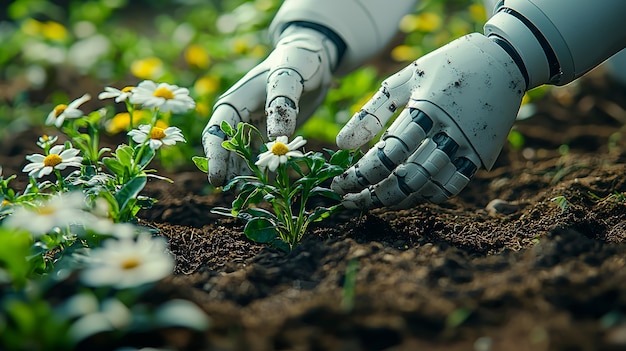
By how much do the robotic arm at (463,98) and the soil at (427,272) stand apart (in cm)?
13

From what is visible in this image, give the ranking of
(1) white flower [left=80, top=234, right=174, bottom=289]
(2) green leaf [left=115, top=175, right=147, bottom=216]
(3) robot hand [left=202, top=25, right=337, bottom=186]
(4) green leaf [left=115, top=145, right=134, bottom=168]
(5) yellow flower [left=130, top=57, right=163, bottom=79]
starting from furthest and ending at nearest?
(5) yellow flower [left=130, top=57, right=163, bottom=79] < (3) robot hand [left=202, top=25, right=337, bottom=186] < (4) green leaf [left=115, top=145, right=134, bottom=168] < (2) green leaf [left=115, top=175, right=147, bottom=216] < (1) white flower [left=80, top=234, right=174, bottom=289]

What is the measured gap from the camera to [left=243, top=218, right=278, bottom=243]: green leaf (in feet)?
5.12

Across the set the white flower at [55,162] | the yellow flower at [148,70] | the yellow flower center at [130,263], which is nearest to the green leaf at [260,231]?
the white flower at [55,162]

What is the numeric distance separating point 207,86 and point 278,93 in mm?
895

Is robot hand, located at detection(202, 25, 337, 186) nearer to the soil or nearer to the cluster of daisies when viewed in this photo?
A: the cluster of daisies

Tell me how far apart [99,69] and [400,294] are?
2165 millimetres

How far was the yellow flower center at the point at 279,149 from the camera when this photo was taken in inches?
56.1

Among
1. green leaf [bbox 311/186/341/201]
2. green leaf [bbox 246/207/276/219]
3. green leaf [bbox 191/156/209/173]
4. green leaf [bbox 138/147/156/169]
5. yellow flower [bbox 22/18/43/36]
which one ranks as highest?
yellow flower [bbox 22/18/43/36]

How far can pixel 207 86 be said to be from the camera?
246 cm

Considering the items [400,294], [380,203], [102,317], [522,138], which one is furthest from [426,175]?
[522,138]

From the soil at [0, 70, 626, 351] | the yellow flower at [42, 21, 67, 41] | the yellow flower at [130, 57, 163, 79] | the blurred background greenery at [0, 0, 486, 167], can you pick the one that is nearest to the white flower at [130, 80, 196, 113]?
the soil at [0, 70, 626, 351]

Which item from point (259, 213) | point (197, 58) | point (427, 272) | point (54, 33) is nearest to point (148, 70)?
point (197, 58)

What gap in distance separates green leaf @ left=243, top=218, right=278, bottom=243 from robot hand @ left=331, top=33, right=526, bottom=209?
6.9 inches

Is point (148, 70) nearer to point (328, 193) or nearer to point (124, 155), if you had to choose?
point (124, 155)
